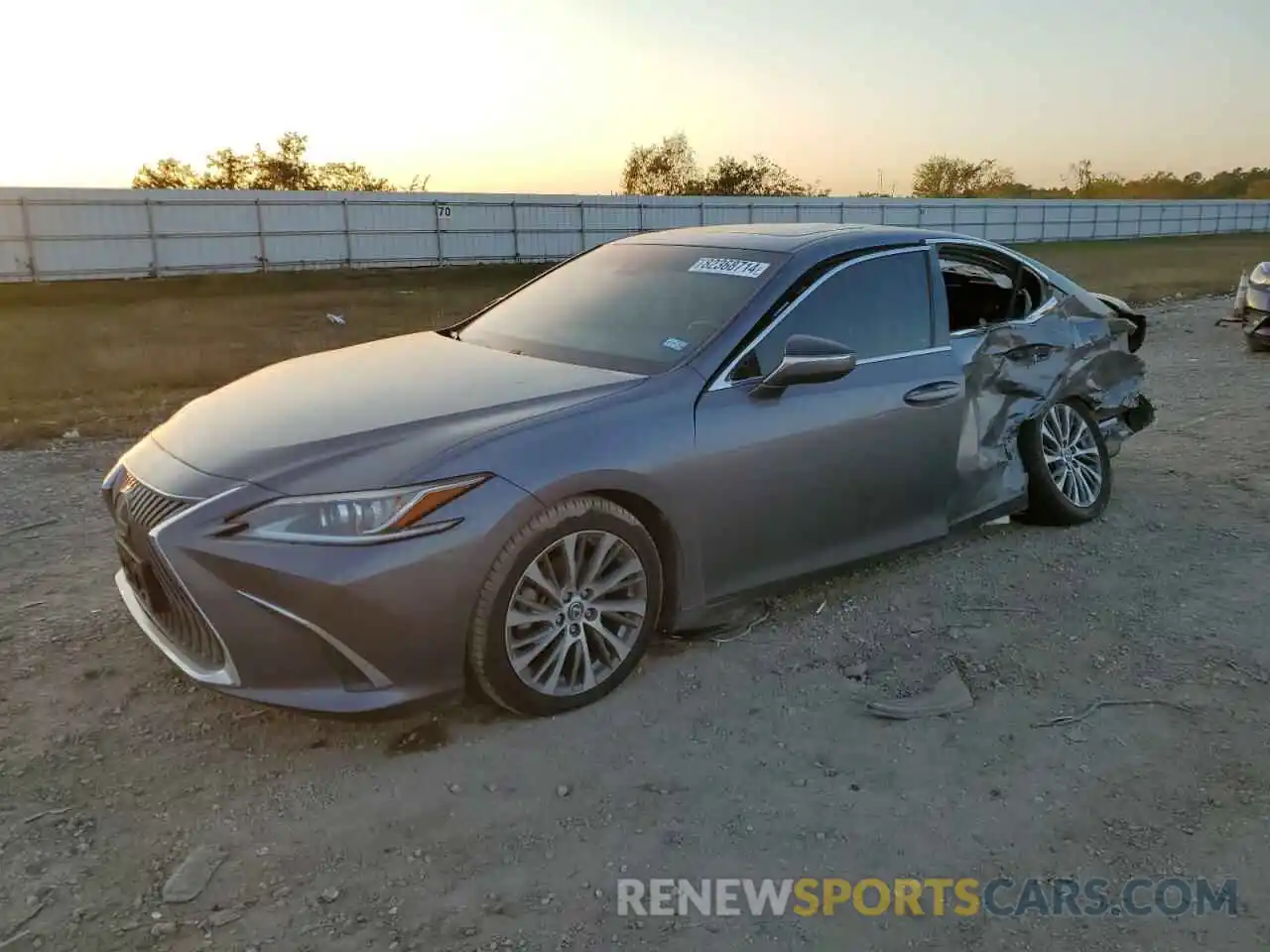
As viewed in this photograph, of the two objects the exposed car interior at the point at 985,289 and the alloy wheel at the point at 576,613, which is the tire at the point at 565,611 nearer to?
the alloy wheel at the point at 576,613

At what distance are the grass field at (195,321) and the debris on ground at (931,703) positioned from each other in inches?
251

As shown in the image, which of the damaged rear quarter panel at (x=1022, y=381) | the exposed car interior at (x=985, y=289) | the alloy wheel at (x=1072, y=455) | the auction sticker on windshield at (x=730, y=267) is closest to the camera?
the auction sticker on windshield at (x=730, y=267)

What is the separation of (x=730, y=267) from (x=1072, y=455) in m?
2.36

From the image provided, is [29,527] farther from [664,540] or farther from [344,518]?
[664,540]

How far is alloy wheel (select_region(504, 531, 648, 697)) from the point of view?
337 cm

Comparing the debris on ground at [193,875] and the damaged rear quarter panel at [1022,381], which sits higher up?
the damaged rear quarter panel at [1022,381]

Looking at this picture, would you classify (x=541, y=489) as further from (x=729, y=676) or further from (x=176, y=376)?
(x=176, y=376)

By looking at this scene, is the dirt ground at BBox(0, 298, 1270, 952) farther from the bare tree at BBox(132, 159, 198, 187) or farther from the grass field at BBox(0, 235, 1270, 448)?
the bare tree at BBox(132, 159, 198, 187)

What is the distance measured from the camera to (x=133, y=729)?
3.42m

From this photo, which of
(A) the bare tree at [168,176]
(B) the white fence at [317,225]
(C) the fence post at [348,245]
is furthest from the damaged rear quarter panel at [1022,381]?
(A) the bare tree at [168,176]

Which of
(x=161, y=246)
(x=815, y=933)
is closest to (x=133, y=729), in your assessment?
(x=815, y=933)

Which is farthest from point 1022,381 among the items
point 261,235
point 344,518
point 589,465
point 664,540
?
point 261,235

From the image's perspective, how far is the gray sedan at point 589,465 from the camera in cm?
306

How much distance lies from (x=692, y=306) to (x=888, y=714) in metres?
1.77
